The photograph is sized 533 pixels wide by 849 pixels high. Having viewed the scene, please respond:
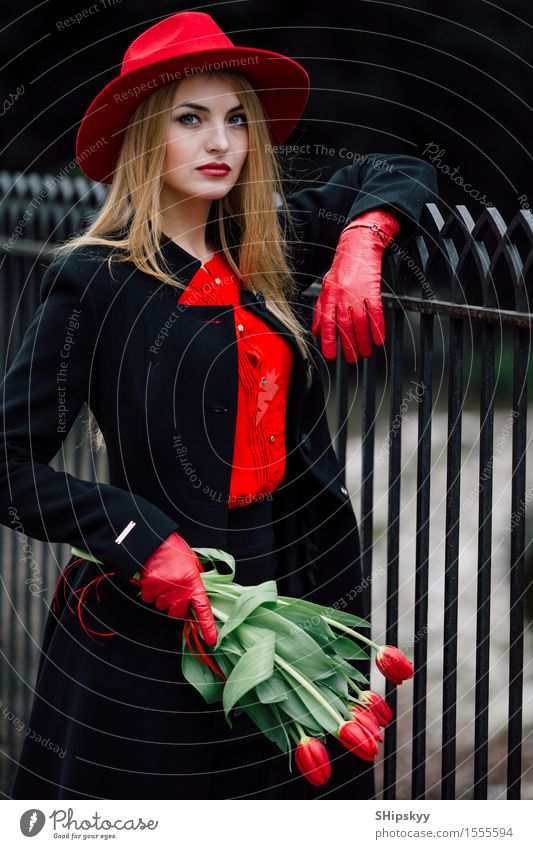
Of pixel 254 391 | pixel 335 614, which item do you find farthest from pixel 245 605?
pixel 254 391

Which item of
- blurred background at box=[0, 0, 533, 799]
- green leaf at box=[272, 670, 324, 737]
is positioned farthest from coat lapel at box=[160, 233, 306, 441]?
blurred background at box=[0, 0, 533, 799]

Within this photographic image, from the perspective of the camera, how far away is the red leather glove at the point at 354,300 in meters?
2.22

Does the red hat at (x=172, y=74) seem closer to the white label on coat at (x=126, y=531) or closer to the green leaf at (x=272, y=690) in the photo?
the white label on coat at (x=126, y=531)

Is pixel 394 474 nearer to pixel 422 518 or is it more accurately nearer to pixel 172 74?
pixel 422 518

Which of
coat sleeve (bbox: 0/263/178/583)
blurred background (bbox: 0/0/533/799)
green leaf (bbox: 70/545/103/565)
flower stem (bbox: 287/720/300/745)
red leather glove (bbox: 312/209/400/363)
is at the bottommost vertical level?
flower stem (bbox: 287/720/300/745)

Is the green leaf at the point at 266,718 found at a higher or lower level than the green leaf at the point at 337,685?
lower

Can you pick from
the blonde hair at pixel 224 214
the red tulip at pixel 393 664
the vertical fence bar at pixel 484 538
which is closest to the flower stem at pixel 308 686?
the red tulip at pixel 393 664

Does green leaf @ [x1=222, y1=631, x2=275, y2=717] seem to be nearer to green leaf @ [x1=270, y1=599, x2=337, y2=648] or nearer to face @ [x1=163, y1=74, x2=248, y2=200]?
green leaf @ [x1=270, y1=599, x2=337, y2=648]

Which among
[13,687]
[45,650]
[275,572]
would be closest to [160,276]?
[275,572]

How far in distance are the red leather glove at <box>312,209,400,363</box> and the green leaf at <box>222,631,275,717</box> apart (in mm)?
590

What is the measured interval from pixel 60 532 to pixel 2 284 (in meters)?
2.77

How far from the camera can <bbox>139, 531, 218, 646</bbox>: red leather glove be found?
1991 millimetres

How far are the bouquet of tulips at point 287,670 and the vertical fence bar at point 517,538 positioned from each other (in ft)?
0.81
